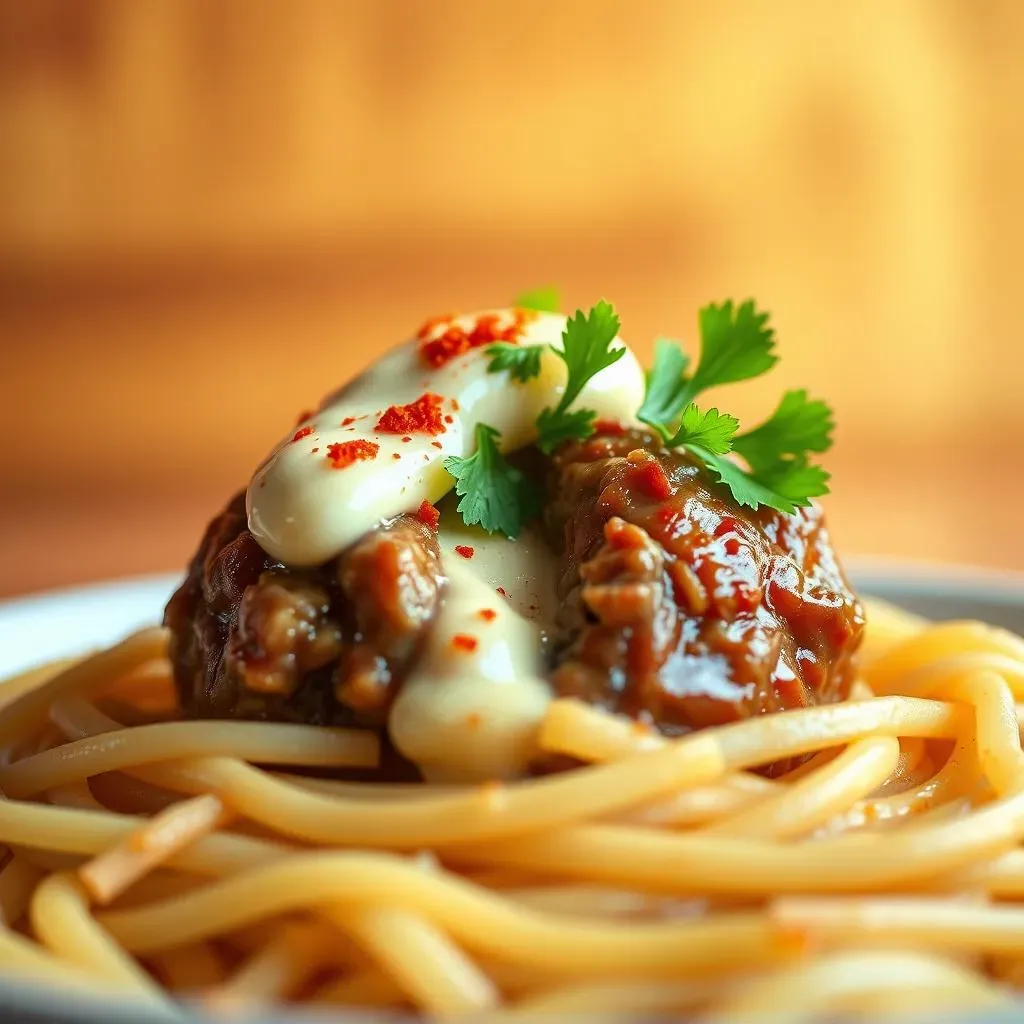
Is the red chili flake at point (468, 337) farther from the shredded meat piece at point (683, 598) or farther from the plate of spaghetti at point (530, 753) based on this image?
the shredded meat piece at point (683, 598)

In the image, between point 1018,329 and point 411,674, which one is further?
point 1018,329

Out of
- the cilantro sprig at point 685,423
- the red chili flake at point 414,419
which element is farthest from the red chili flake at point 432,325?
the red chili flake at point 414,419

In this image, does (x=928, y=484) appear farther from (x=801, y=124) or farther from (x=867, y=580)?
(x=867, y=580)

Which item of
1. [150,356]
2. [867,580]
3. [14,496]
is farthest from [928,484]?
[14,496]

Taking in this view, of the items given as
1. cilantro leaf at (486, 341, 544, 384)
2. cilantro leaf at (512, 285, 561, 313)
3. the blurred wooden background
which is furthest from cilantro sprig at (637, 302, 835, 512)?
the blurred wooden background

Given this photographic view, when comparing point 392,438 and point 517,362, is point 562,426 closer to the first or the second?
point 517,362

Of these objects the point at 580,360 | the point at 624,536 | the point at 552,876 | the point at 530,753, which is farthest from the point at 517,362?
the point at 552,876
